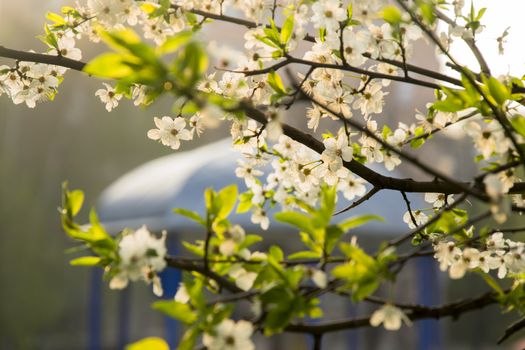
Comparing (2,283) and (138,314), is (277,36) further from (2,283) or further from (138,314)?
(138,314)

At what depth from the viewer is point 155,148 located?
2120 centimetres

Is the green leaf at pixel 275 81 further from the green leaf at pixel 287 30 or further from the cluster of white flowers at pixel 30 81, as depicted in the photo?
the cluster of white flowers at pixel 30 81

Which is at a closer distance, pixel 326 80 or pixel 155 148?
pixel 326 80

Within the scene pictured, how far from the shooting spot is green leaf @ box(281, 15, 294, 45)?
187 centimetres

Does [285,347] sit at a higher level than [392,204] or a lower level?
lower

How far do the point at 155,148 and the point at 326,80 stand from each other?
1925cm

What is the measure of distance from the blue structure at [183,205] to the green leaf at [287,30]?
27.4 feet

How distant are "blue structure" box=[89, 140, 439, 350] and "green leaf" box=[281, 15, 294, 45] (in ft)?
27.4

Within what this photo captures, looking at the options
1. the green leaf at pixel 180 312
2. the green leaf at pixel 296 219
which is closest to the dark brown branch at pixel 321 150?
the green leaf at pixel 296 219

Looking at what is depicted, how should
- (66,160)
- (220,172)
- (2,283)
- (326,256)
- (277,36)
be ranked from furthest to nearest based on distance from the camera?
1. (66,160)
2. (2,283)
3. (220,172)
4. (277,36)
5. (326,256)

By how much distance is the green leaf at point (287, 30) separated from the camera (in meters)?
1.87

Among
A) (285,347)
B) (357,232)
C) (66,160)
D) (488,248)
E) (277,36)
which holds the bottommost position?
(488,248)

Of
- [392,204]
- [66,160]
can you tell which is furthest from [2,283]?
[392,204]

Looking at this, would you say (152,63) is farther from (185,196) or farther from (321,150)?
(185,196)
